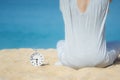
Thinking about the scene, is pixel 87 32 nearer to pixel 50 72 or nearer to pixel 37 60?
pixel 50 72

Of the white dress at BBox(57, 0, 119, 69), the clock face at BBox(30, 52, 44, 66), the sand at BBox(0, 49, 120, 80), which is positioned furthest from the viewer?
the clock face at BBox(30, 52, 44, 66)

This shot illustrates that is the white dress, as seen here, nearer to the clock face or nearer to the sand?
the sand

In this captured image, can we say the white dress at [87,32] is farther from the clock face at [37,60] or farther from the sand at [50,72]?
the clock face at [37,60]

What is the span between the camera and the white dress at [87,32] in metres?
2.98

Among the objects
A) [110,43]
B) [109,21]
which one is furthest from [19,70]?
[109,21]

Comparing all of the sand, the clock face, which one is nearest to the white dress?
the sand

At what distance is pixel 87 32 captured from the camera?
9.83 ft

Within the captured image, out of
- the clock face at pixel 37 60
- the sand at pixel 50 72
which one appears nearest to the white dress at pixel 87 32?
the sand at pixel 50 72

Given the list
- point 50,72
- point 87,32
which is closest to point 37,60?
point 50,72

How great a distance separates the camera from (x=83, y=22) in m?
2.99

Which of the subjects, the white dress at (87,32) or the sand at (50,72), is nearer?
the sand at (50,72)

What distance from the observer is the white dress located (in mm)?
2979

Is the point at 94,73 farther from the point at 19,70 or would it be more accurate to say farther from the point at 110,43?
the point at 19,70

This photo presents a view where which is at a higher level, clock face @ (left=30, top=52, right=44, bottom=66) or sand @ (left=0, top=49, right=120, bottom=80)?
clock face @ (left=30, top=52, right=44, bottom=66)
